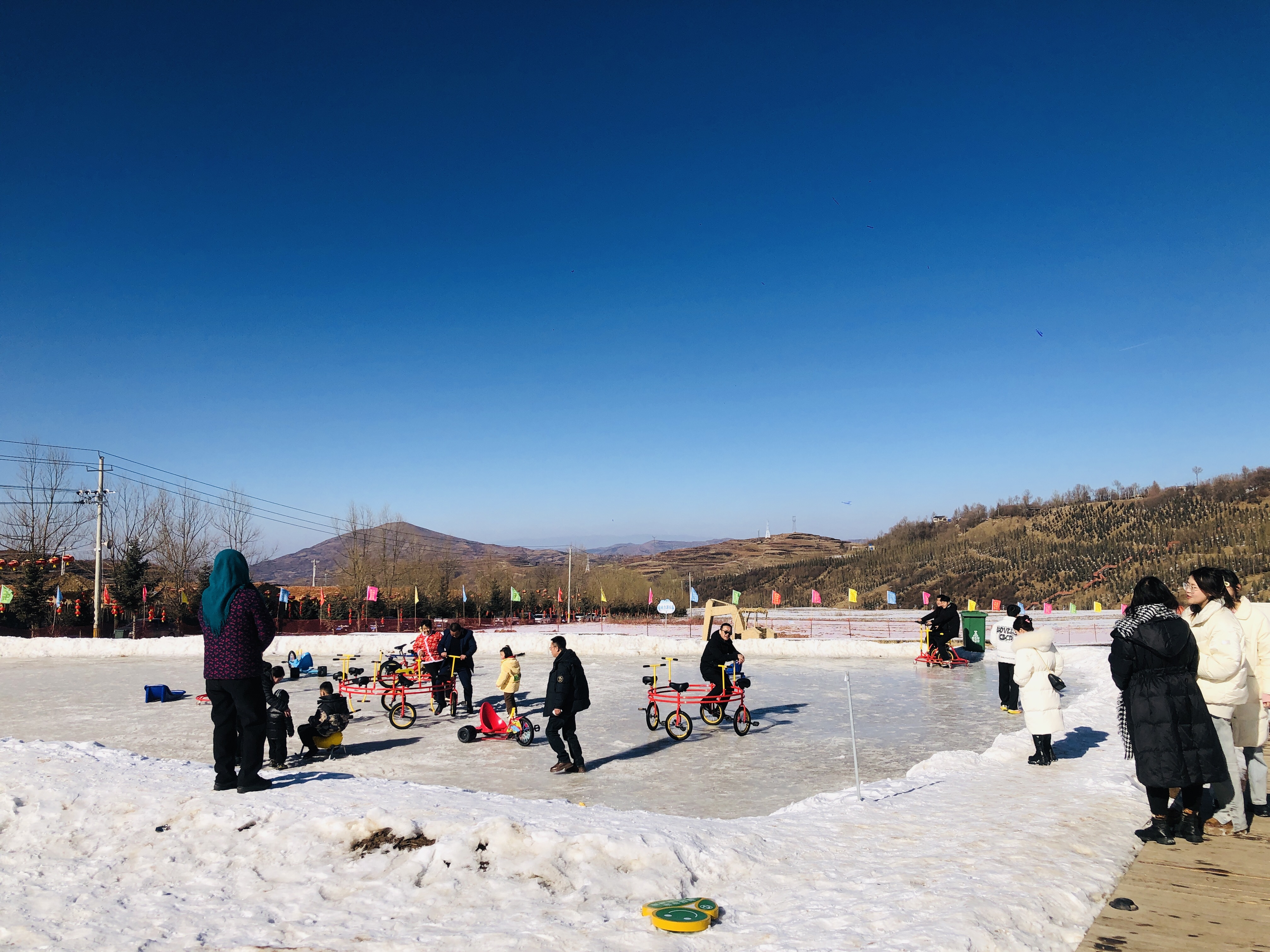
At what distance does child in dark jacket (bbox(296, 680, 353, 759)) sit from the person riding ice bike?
5265 mm

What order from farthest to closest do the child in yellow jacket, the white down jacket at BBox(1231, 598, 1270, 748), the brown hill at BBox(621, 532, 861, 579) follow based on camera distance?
the brown hill at BBox(621, 532, 861, 579) → the child in yellow jacket → the white down jacket at BBox(1231, 598, 1270, 748)

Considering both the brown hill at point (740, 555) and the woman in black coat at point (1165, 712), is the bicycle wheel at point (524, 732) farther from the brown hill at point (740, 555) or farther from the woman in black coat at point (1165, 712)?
the brown hill at point (740, 555)

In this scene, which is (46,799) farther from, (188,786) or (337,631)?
(337,631)

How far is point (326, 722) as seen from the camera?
1094 centimetres

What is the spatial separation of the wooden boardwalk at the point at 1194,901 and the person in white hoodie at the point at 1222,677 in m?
0.21

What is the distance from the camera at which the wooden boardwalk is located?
12.5 feet

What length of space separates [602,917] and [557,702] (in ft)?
18.1

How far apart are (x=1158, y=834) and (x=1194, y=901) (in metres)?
1.26

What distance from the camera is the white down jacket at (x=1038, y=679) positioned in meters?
8.83

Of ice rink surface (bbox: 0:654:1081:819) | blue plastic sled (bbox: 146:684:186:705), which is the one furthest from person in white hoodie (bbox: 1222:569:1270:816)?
blue plastic sled (bbox: 146:684:186:705)

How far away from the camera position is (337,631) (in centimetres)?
4016

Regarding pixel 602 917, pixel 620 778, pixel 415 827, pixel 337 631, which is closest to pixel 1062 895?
pixel 602 917

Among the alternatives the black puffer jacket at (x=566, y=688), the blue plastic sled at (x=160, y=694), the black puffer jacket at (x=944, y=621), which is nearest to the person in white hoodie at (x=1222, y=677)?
the black puffer jacket at (x=566, y=688)

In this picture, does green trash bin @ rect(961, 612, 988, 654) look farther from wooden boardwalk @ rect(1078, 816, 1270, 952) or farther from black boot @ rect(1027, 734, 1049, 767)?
wooden boardwalk @ rect(1078, 816, 1270, 952)
